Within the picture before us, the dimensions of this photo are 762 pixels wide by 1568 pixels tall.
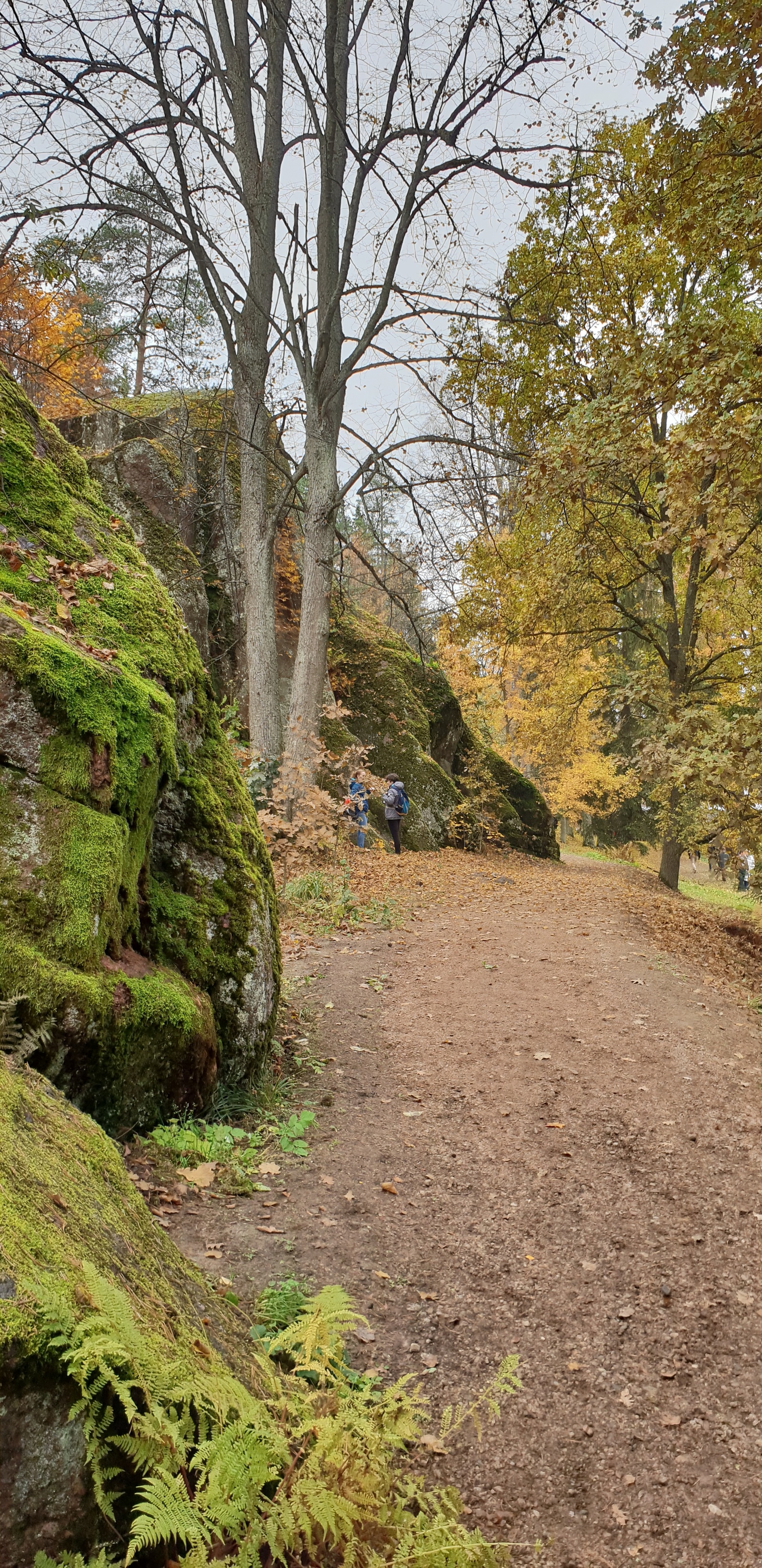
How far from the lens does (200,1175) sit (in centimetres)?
329

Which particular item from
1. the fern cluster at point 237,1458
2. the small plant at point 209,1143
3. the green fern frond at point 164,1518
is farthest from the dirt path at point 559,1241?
the green fern frond at point 164,1518

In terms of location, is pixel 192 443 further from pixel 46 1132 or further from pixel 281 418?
pixel 46 1132

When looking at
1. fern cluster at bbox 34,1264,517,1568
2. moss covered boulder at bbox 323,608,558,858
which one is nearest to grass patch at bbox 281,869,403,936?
moss covered boulder at bbox 323,608,558,858

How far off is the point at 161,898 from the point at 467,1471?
2.66 m

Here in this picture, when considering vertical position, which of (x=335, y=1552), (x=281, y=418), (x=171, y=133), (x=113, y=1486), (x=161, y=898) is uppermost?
(x=171, y=133)

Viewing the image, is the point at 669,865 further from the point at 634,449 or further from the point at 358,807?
the point at 634,449

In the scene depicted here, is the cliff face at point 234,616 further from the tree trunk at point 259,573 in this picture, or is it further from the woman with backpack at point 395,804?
the woman with backpack at point 395,804

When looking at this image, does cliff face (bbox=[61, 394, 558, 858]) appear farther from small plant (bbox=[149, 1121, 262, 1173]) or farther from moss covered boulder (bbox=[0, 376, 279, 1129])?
small plant (bbox=[149, 1121, 262, 1173])

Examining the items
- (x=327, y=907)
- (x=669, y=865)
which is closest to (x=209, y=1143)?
(x=327, y=907)

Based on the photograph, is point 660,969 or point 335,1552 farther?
point 660,969

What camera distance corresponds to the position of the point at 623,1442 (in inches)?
99.0

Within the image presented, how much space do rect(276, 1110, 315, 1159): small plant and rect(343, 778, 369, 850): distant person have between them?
4.92 meters

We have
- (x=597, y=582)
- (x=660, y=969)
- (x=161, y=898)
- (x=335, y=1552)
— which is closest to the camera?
(x=335, y=1552)

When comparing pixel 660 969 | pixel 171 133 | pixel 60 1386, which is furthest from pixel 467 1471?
pixel 171 133
